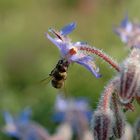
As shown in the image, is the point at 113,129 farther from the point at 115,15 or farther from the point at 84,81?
the point at 115,15

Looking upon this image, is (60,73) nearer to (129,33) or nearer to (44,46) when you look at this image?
(129,33)

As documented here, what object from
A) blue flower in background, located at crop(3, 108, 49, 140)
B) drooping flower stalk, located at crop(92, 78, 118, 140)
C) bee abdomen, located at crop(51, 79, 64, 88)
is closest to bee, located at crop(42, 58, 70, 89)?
bee abdomen, located at crop(51, 79, 64, 88)

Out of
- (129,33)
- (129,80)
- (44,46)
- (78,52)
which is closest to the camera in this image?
(129,80)

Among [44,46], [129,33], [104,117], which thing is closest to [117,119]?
[104,117]

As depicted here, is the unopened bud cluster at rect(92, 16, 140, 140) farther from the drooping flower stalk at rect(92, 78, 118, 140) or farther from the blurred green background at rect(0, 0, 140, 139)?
the blurred green background at rect(0, 0, 140, 139)

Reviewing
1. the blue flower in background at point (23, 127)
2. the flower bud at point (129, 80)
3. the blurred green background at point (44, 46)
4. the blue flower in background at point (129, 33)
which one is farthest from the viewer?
the blurred green background at point (44, 46)

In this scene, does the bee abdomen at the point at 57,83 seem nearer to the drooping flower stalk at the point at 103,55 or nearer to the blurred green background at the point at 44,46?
the drooping flower stalk at the point at 103,55

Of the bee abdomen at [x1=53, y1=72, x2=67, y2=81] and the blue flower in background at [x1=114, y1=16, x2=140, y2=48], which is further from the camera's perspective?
the blue flower in background at [x1=114, y1=16, x2=140, y2=48]

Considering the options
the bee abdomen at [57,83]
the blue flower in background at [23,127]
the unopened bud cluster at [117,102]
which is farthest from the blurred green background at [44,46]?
the unopened bud cluster at [117,102]

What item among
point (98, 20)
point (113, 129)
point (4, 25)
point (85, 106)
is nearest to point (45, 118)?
point (85, 106)
